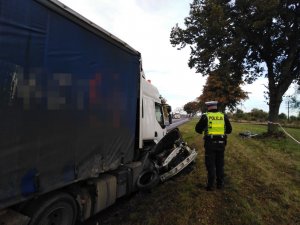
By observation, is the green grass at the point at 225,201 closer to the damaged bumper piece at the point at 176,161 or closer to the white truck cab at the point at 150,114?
the damaged bumper piece at the point at 176,161

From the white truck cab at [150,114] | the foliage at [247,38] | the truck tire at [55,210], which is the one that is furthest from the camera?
the foliage at [247,38]

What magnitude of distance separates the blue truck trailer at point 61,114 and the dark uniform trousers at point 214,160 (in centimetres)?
179

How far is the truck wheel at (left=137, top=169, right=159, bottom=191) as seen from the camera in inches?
251

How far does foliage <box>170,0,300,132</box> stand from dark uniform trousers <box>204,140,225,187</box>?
11179 mm

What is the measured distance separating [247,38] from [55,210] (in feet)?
53.3

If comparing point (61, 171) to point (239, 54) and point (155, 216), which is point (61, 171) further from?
point (239, 54)

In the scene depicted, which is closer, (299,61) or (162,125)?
(162,125)

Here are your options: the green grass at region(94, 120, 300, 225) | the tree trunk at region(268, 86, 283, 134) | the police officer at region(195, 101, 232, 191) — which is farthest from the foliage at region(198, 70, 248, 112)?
the police officer at region(195, 101, 232, 191)

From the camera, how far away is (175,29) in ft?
62.7

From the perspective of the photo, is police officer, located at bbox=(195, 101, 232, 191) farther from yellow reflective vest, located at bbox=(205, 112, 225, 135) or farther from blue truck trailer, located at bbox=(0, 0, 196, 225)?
blue truck trailer, located at bbox=(0, 0, 196, 225)

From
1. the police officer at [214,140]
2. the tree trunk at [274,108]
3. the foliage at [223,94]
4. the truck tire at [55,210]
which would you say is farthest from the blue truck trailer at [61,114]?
the foliage at [223,94]

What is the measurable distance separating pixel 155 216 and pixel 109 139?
154cm


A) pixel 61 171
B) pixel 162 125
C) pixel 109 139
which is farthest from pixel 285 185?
pixel 61 171

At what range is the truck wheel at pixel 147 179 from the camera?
638 centimetres
